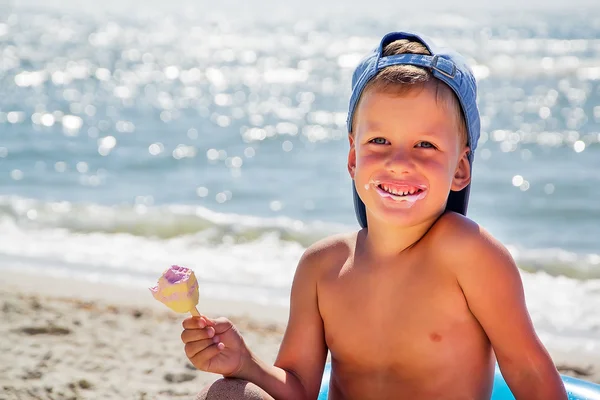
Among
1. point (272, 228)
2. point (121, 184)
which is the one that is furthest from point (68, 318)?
point (121, 184)

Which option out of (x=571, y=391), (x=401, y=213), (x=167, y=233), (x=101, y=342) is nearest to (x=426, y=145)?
(x=401, y=213)

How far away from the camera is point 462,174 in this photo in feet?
6.75

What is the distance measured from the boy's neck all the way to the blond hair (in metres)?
0.24

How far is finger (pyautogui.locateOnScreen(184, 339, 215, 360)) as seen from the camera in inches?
77.9

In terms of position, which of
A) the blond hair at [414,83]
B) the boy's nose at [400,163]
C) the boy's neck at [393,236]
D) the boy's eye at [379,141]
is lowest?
the boy's neck at [393,236]

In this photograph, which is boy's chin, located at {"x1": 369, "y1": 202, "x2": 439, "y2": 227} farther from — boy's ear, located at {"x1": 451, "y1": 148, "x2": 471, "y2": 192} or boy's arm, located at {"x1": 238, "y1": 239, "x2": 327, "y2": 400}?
boy's arm, located at {"x1": 238, "y1": 239, "x2": 327, "y2": 400}

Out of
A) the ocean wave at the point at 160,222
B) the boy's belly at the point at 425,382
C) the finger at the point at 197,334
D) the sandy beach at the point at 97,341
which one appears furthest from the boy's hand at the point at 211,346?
the ocean wave at the point at 160,222

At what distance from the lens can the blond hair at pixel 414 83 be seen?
6.31 ft

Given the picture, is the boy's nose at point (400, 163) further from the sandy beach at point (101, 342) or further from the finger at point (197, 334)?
the sandy beach at point (101, 342)

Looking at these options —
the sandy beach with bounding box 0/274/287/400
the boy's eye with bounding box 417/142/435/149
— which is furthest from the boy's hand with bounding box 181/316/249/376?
the sandy beach with bounding box 0/274/287/400

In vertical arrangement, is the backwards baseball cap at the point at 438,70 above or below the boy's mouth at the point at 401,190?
above

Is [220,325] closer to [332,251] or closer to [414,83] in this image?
[332,251]

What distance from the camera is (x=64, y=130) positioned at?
976 cm

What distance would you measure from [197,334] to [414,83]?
0.75 meters
